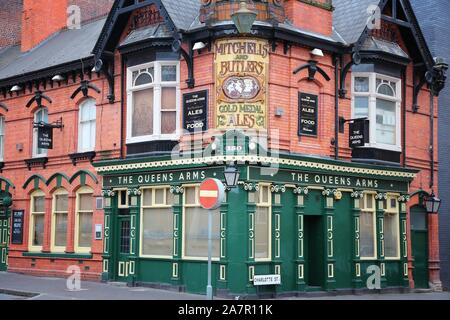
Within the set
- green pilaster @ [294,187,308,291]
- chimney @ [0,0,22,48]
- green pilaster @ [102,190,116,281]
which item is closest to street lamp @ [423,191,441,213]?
green pilaster @ [294,187,308,291]

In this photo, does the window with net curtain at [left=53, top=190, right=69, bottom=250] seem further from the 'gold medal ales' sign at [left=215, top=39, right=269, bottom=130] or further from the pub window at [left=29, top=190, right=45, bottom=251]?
the 'gold medal ales' sign at [left=215, top=39, right=269, bottom=130]

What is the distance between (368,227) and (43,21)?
1808 centimetres

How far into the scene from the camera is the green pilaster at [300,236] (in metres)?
19.9

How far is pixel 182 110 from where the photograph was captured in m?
20.7

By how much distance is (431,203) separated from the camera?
78.9ft

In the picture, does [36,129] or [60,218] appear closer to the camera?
[60,218]

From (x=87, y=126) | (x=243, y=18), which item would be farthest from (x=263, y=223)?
(x=87, y=126)

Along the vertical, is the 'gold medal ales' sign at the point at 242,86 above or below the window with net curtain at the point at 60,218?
above

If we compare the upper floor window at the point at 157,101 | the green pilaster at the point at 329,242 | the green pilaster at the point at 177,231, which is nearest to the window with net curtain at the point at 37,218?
the upper floor window at the point at 157,101

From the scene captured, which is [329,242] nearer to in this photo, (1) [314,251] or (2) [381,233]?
(1) [314,251]

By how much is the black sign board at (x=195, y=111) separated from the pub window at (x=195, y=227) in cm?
175

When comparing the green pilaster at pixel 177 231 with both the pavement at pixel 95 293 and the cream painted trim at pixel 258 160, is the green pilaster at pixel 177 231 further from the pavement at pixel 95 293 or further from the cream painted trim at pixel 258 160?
the cream painted trim at pixel 258 160
